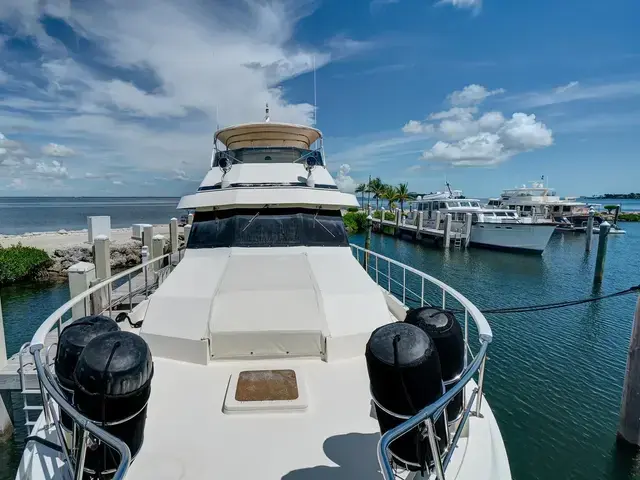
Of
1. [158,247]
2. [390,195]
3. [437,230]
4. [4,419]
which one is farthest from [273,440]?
[390,195]

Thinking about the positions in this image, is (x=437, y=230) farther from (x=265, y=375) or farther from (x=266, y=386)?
(x=266, y=386)

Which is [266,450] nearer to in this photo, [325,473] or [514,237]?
[325,473]

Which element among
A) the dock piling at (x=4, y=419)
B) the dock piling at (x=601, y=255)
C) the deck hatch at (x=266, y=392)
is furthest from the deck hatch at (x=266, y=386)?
the dock piling at (x=601, y=255)

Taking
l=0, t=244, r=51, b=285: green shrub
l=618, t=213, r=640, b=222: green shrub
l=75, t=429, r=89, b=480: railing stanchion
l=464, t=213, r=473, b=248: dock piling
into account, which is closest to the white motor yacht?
l=464, t=213, r=473, b=248: dock piling

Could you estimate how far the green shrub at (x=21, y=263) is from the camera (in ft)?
65.4

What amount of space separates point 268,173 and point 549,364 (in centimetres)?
957

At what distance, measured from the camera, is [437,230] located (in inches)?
1594

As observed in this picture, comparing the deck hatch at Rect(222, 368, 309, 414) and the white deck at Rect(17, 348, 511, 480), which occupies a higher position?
the deck hatch at Rect(222, 368, 309, 414)

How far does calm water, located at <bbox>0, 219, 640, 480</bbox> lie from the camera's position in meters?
7.32

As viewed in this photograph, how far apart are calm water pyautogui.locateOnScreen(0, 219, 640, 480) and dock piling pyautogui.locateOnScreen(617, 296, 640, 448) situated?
16.3 inches

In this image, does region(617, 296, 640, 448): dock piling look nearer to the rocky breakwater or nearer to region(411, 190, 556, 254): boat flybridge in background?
the rocky breakwater

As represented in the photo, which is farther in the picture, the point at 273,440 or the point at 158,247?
the point at 158,247

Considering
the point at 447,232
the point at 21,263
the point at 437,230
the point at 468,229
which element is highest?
the point at 468,229

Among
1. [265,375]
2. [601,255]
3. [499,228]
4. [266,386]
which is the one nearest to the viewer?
[266,386]
